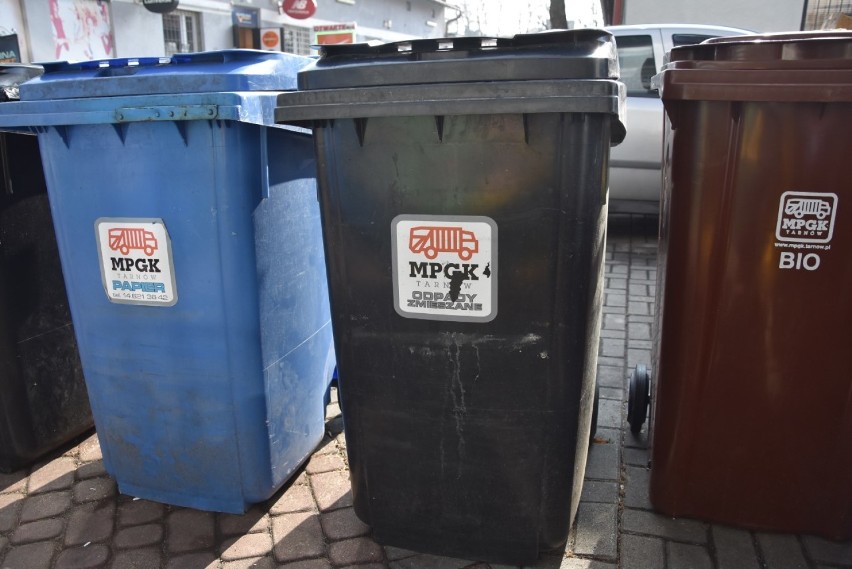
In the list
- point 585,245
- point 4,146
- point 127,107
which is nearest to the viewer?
point 585,245

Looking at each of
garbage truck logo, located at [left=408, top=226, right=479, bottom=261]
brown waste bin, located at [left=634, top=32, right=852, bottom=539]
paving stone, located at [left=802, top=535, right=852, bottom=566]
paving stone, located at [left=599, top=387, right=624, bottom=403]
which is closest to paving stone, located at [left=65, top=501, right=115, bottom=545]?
garbage truck logo, located at [left=408, top=226, right=479, bottom=261]

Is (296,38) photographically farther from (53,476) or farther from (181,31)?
(53,476)

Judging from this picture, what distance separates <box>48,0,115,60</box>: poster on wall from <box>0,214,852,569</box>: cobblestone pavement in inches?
432

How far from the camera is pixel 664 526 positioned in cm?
242

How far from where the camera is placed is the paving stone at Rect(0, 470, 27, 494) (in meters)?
2.82

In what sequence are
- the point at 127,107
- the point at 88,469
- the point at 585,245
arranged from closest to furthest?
the point at 585,245, the point at 127,107, the point at 88,469

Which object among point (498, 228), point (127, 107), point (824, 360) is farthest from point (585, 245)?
point (127, 107)

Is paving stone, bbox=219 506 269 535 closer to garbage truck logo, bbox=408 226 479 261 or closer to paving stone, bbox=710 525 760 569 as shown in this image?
garbage truck logo, bbox=408 226 479 261

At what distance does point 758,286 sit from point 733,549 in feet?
3.14

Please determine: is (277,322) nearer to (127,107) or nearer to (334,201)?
(334,201)

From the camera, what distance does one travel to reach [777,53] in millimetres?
1947

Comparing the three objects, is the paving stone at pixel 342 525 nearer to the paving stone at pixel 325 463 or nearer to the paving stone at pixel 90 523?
the paving stone at pixel 325 463

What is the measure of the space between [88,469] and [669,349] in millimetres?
2558

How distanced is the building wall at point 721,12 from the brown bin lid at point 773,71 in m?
9.92
